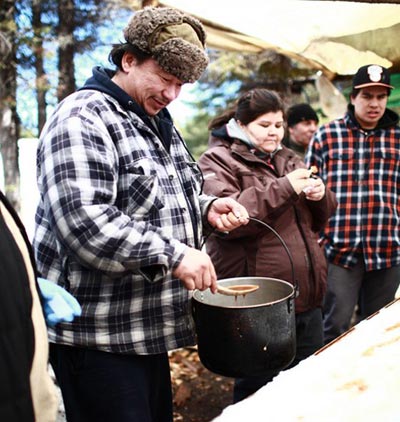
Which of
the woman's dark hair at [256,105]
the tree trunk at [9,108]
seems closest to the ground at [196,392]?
the woman's dark hair at [256,105]

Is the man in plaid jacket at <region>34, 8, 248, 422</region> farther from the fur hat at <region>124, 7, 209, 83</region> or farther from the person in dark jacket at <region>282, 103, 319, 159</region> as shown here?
the person in dark jacket at <region>282, 103, 319, 159</region>

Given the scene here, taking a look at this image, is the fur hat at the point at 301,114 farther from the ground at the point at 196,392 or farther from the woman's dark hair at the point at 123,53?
the woman's dark hair at the point at 123,53

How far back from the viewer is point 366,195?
3674mm

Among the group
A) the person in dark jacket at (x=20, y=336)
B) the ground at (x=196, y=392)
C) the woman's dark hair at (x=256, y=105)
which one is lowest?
the ground at (x=196, y=392)

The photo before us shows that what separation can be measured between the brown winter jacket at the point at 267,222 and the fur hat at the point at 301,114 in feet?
8.13

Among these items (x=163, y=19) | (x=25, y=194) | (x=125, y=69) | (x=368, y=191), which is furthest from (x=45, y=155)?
(x=25, y=194)

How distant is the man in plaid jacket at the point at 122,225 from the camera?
1.73m

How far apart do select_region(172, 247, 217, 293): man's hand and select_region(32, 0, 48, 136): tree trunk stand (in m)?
5.52

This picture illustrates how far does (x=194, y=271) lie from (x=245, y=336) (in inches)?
17.2

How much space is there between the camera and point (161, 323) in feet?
6.52

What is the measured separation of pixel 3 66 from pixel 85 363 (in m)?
5.24

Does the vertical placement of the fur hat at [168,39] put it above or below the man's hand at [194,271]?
above

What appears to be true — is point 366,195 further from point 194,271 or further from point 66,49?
point 66,49

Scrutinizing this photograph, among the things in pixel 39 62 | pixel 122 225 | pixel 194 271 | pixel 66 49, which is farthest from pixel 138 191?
pixel 66 49
